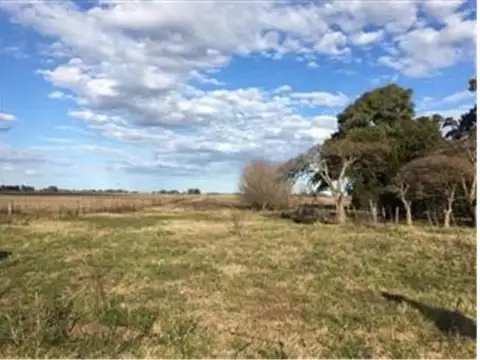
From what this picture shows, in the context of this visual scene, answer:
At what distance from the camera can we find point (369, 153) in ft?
119

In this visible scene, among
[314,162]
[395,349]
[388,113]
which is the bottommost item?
[395,349]

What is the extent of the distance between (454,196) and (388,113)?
454 inches

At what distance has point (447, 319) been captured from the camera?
845 cm

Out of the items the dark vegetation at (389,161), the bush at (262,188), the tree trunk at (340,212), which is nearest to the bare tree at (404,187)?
the dark vegetation at (389,161)

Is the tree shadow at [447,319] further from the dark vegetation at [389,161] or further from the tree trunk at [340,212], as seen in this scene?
the tree trunk at [340,212]

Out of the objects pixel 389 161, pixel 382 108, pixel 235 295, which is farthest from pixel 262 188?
pixel 235 295

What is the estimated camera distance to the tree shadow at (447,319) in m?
7.61

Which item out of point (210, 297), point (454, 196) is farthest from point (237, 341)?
point (454, 196)

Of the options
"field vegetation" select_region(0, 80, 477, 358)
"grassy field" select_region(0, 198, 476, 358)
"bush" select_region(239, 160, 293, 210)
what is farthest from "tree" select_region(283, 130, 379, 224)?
"bush" select_region(239, 160, 293, 210)

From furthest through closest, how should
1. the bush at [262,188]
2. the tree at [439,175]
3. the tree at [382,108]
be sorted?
1. the bush at [262,188]
2. the tree at [382,108]
3. the tree at [439,175]

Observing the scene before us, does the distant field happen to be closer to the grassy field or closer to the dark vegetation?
the dark vegetation

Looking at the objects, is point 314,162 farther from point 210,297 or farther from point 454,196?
point 210,297

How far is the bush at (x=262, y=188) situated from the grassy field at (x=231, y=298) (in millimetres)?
43168

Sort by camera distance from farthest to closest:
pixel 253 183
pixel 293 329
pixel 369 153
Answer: pixel 253 183
pixel 369 153
pixel 293 329
